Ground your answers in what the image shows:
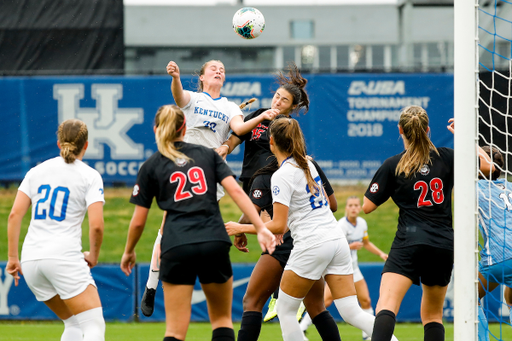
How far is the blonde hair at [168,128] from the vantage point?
394 centimetres

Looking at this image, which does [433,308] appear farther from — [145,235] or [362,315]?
[145,235]

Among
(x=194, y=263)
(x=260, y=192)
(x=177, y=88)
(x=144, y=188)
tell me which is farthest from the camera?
(x=177, y=88)

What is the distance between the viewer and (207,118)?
5523 mm

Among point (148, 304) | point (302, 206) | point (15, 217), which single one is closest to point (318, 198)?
point (302, 206)

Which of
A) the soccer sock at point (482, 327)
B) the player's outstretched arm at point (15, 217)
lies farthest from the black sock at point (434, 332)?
the player's outstretched arm at point (15, 217)

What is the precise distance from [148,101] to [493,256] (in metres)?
7.94

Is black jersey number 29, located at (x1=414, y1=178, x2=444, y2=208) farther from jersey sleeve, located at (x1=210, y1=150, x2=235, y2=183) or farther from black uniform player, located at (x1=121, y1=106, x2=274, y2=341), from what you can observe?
jersey sleeve, located at (x1=210, y1=150, x2=235, y2=183)

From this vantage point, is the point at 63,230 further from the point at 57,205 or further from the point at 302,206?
the point at 302,206

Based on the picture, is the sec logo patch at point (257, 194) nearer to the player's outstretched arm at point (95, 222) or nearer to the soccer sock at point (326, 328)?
the soccer sock at point (326, 328)

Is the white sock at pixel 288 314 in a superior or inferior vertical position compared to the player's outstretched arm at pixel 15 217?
inferior

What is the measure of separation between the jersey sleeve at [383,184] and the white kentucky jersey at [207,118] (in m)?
1.62

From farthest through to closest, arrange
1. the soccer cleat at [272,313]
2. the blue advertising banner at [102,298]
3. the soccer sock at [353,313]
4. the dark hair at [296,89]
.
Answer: the blue advertising banner at [102,298], the soccer cleat at [272,313], the dark hair at [296,89], the soccer sock at [353,313]

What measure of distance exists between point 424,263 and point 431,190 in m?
0.55

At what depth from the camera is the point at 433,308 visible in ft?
15.2
